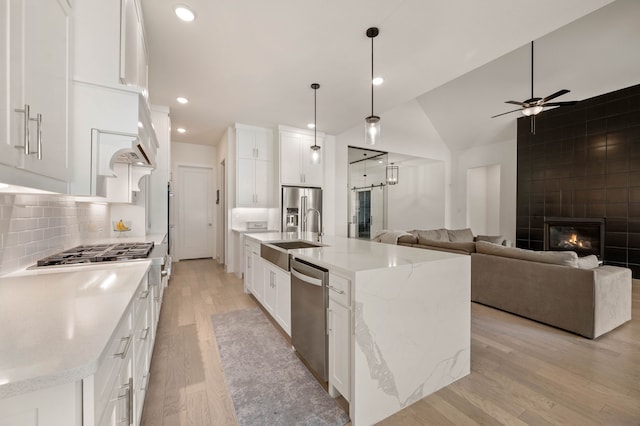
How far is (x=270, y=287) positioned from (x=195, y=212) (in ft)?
14.5

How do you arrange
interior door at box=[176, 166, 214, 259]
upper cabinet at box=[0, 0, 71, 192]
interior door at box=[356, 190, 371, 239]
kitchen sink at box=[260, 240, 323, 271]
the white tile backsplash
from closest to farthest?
upper cabinet at box=[0, 0, 71, 192] < the white tile backsplash < kitchen sink at box=[260, 240, 323, 271] < interior door at box=[176, 166, 214, 259] < interior door at box=[356, 190, 371, 239]

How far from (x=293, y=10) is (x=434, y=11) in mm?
1160

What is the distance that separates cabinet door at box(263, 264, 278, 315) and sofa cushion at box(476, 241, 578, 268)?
2.69 m

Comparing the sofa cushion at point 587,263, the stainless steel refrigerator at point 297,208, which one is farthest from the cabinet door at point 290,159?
the sofa cushion at point 587,263

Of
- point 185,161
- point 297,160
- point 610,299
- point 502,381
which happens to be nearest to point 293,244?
point 502,381

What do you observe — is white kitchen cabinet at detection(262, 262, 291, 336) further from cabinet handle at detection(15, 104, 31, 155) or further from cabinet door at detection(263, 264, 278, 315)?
cabinet handle at detection(15, 104, 31, 155)

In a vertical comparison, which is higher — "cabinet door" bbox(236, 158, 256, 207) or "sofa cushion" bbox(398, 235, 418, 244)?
"cabinet door" bbox(236, 158, 256, 207)

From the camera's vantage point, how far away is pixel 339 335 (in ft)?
5.25

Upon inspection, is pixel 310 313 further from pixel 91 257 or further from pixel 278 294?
pixel 91 257

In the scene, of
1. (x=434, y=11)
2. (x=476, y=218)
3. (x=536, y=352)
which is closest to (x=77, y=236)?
(x=434, y=11)

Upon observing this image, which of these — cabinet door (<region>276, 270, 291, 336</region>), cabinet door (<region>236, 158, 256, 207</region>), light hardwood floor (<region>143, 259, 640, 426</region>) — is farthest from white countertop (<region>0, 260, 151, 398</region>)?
cabinet door (<region>236, 158, 256, 207</region>)

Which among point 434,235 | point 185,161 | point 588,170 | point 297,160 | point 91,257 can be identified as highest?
point 185,161

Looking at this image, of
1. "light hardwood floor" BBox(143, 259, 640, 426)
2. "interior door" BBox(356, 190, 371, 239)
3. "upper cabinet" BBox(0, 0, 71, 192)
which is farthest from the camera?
"interior door" BBox(356, 190, 371, 239)

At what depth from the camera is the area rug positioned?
159cm
